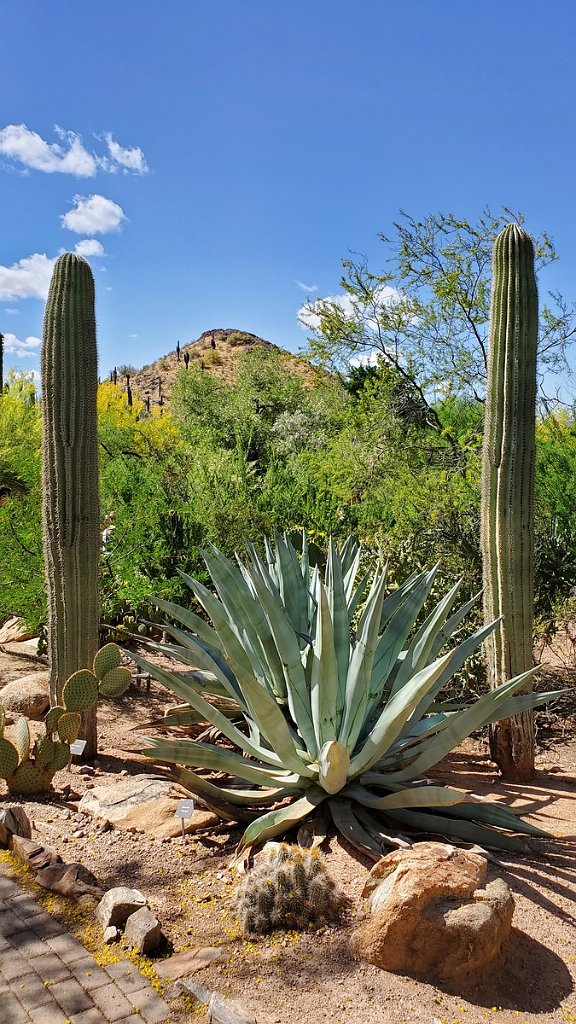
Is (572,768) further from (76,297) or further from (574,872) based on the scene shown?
(76,297)

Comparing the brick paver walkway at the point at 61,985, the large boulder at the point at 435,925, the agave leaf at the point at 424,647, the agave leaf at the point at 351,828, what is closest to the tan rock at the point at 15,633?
the agave leaf at the point at 424,647

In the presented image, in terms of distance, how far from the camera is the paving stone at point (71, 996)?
2.47 metres

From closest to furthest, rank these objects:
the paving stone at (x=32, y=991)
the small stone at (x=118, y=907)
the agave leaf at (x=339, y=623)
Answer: the paving stone at (x=32, y=991), the small stone at (x=118, y=907), the agave leaf at (x=339, y=623)

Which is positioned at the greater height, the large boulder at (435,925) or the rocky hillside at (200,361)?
the rocky hillside at (200,361)

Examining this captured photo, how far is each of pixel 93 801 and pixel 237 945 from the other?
61.0 inches

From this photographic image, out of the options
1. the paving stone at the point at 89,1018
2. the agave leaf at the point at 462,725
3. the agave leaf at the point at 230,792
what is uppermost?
the agave leaf at the point at 462,725

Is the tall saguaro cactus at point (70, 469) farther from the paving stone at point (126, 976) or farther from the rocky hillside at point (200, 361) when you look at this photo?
the rocky hillside at point (200, 361)

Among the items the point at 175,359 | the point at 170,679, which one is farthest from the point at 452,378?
the point at 175,359

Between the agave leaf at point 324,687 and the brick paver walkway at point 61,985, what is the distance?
1.30m

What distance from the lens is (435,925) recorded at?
8.53ft

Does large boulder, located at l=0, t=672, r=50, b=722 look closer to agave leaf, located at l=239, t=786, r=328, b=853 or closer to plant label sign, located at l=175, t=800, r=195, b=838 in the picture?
plant label sign, located at l=175, t=800, r=195, b=838

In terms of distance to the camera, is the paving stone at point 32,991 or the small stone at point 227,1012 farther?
the paving stone at point 32,991

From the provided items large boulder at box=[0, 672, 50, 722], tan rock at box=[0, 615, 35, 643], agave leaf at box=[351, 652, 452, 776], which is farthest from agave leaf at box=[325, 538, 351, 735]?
tan rock at box=[0, 615, 35, 643]

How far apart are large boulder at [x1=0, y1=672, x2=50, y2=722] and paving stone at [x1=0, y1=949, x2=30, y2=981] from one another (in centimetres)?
271
